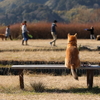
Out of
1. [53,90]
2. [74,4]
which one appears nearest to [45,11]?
[74,4]

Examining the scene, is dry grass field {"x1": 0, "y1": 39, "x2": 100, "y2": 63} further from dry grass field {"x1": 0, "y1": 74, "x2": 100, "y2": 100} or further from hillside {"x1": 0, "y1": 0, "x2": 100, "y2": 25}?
hillside {"x1": 0, "y1": 0, "x2": 100, "y2": 25}

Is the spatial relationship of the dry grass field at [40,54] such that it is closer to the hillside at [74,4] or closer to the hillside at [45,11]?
the hillside at [45,11]

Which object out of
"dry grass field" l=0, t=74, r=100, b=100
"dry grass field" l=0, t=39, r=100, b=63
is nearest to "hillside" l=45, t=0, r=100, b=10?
"dry grass field" l=0, t=39, r=100, b=63

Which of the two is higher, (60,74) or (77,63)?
(77,63)

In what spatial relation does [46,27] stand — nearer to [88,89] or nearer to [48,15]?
[88,89]

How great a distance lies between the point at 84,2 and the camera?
175625mm

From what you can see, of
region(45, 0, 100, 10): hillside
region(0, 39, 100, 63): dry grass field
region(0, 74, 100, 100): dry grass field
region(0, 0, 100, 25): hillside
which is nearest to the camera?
region(0, 74, 100, 100): dry grass field

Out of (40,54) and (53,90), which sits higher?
(40,54)

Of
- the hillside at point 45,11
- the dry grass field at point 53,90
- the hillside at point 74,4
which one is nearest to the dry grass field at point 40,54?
the dry grass field at point 53,90

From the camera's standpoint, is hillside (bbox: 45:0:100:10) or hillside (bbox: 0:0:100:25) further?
hillside (bbox: 45:0:100:10)

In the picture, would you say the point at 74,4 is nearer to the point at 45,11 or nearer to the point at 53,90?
the point at 45,11

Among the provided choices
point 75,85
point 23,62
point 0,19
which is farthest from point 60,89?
point 0,19

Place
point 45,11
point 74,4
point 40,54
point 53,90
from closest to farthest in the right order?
point 53,90 → point 40,54 → point 45,11 → point 74,4

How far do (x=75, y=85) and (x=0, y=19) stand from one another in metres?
160
